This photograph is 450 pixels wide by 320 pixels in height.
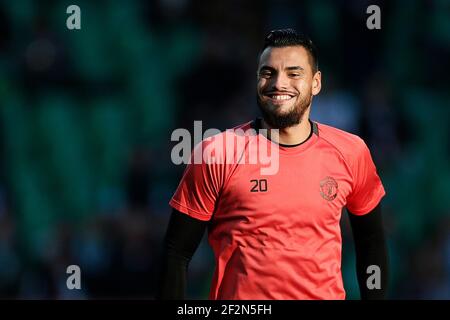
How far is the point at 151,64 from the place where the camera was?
9.92 m

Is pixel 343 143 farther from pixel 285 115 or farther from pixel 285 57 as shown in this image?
pixel 285 57

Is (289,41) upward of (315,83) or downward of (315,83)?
upward

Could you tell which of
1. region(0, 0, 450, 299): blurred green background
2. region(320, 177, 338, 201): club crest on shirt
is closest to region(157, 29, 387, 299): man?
region(320, 177, 338, 201): club crest on shirt

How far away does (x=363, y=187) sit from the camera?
4.22 m

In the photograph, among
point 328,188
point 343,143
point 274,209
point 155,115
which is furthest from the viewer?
point 155,115

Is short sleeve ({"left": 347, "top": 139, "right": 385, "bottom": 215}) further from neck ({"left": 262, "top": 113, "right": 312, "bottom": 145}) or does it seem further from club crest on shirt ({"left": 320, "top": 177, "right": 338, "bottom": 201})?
neck ({"left": 262, "top": 113, "right": 312, "bottom": 145})

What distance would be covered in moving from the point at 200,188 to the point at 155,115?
585 centimetres

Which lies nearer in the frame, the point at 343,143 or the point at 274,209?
the point at 274,209

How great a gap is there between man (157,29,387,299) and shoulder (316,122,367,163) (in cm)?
8

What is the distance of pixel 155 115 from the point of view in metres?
9.73

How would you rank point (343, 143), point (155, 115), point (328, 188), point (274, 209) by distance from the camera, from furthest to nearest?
point (155, 115) → point (343, 143) → point (328, 188) → point (274, 209)

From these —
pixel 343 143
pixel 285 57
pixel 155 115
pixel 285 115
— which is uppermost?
pixel 285 57

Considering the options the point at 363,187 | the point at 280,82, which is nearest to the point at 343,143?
the point at 363,187

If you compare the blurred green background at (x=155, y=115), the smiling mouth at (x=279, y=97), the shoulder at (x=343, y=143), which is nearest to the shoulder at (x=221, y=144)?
the smiling mouth at (x=279, y=97)
